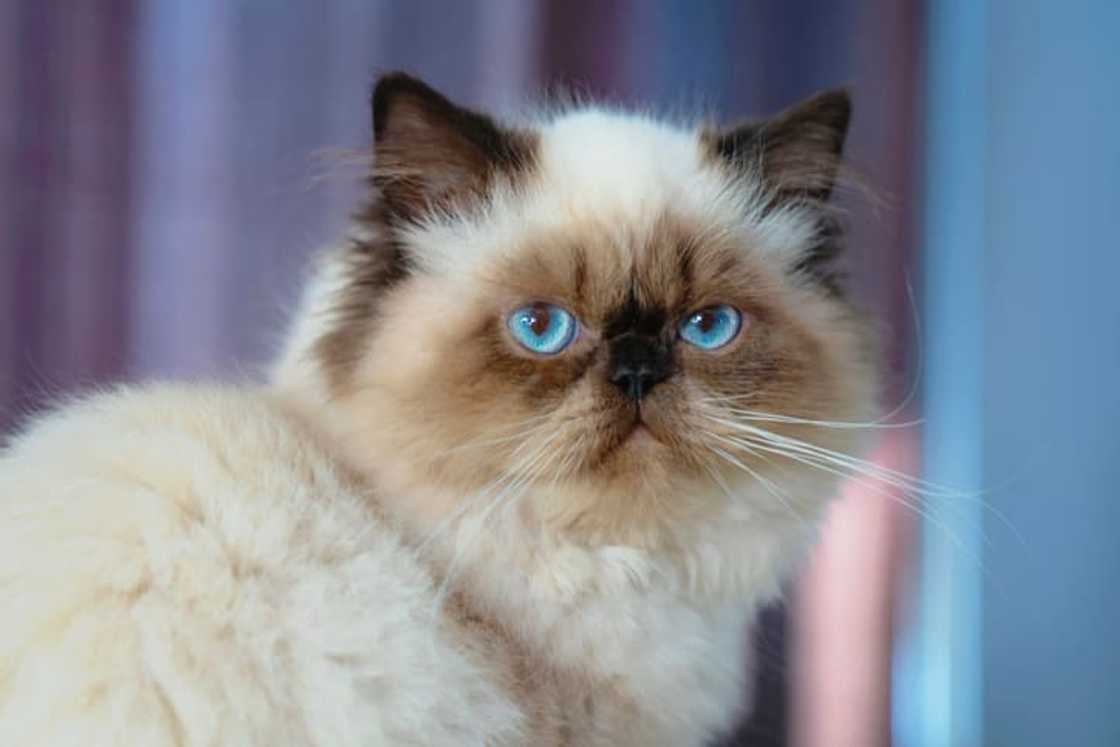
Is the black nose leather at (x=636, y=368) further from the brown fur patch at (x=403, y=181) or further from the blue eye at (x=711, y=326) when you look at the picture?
the brown fur patch at (x=403, y=181)

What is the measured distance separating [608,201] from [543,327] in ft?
0.51

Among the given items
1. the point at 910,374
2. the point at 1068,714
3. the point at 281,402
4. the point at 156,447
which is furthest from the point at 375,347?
the point at 1068,714

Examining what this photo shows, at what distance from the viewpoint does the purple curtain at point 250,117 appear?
1572 millimetres

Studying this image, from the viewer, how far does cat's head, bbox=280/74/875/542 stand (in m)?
1.04

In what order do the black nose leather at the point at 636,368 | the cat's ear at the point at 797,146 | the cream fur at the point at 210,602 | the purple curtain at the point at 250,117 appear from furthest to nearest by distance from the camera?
the purple curtain at the point at 250,117
the cat's ear at the point at 797,146
the black nose leather at the point at 636,368
the cream fur at the point at 210,602

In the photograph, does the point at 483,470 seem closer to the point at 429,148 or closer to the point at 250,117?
the point at 429,148

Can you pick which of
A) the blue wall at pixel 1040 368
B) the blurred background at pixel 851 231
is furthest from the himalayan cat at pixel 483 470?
the blue wall at pixel 1040 368

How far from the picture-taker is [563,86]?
69.1 inches

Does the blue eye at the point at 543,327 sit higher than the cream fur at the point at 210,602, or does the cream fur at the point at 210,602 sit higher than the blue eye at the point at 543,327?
the blue eye at the point at 543,327

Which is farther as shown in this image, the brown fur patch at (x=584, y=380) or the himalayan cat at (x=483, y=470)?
the brown fur patch at (x=584, y=380)

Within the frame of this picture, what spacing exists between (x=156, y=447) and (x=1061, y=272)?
4.29ft

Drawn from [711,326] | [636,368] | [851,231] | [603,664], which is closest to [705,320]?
[711,326]

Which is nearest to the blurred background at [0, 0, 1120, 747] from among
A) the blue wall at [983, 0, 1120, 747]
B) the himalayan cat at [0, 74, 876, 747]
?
the blue wall at [983, 0, 1120, 747]

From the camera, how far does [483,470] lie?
3.44ft
